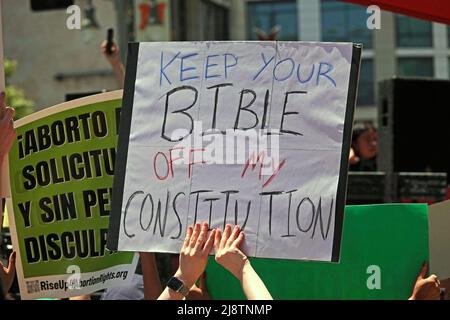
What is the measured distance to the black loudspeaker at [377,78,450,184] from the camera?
20.6ft

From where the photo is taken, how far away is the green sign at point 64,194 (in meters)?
3.39

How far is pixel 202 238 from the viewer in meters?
2.86

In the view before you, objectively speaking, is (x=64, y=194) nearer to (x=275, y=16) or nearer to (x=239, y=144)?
(x=239, y=144)

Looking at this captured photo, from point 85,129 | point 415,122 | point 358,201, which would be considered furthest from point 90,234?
point 415,122

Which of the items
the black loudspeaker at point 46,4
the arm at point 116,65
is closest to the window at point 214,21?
the black loudspeaker at point 46,4

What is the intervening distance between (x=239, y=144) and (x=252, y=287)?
0.50 meters

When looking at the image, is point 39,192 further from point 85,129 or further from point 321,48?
point 321,48

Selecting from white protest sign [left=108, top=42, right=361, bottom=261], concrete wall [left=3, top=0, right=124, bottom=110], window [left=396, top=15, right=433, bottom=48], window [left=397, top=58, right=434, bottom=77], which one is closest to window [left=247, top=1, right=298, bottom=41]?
window [left=396, top=15, right=433, bottom=48]

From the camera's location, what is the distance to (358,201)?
6004mm

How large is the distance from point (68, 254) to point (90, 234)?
0.34ft

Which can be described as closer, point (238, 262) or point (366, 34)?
point (238, 262)

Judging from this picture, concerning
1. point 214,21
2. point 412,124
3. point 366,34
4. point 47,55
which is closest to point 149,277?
point 412,124

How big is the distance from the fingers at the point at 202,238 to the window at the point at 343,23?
84.8 feet

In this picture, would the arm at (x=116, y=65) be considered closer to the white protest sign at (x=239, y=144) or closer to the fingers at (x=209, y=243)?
the white protest sign at (x=239, y=144)
